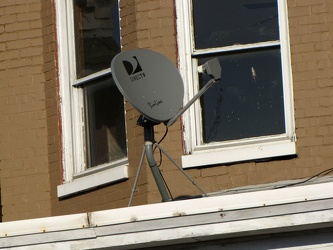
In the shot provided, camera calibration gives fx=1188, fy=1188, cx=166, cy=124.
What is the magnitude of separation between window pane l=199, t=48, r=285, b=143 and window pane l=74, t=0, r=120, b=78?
108cm

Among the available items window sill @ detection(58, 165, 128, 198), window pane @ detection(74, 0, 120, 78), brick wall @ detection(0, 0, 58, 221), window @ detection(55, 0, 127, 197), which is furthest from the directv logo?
brick wall @ detection(0, 0, 58, 221)

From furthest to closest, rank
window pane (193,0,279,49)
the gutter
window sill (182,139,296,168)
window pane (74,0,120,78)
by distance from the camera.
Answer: window pane (74,0,120,78), window pane (193,0,279,49), window sill (182,139,296,168), the gutter

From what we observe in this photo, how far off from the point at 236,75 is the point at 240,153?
802mm

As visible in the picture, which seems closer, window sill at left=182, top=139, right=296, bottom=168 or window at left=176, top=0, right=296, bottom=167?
window sill at left=182, top=139, right=296, bottom=168

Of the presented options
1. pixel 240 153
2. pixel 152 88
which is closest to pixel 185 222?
pixel 152 88

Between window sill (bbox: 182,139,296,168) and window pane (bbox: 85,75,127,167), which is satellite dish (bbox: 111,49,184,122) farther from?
window pane (bbox: 85,75,127,167)

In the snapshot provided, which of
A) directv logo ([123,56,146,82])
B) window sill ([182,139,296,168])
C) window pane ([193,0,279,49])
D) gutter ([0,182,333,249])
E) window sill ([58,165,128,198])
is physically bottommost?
gutter ([0,182,333,249])

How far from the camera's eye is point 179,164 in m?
10.5

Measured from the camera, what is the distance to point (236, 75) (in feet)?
35.2

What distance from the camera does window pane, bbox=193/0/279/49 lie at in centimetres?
1075

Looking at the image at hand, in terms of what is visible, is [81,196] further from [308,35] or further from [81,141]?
[308,35]

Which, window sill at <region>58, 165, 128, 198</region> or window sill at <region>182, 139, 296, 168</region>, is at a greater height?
window sill at <region>182, 139, 296, 168</region>

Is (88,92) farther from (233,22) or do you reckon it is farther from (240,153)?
(240,153)

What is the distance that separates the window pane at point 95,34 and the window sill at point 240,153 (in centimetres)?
153
